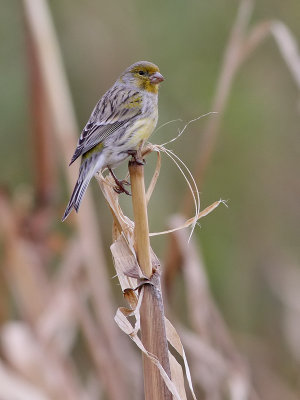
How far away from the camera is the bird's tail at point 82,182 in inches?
79.9

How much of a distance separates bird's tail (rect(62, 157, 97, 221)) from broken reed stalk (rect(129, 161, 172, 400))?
47 centimetres

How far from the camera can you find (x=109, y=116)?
7.88 ft

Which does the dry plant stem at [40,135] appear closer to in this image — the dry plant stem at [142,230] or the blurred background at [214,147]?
the blurred background at [214,147]

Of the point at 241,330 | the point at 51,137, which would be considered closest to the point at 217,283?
the point at 241,330

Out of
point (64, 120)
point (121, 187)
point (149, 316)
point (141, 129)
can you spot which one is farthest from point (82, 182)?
point (64, 120)

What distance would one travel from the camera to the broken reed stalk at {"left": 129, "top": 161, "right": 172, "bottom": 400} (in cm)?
146

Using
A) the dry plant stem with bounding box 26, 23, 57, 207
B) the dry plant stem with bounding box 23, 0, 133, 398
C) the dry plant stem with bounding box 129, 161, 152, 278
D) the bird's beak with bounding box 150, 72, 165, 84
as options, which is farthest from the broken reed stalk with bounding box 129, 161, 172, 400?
the dry plant stem with bounding box 26, 23, 57, 207

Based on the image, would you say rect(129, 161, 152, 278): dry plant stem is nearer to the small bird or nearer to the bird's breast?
the small bird

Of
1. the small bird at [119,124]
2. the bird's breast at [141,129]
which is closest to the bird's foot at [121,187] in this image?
the small bird at [119,124]

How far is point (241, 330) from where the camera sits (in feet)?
13.8

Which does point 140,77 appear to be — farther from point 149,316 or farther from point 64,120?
point 149,316

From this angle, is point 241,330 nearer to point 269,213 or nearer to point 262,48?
point 269,213

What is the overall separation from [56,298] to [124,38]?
5.14 ft

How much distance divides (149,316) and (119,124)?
1.05 m
